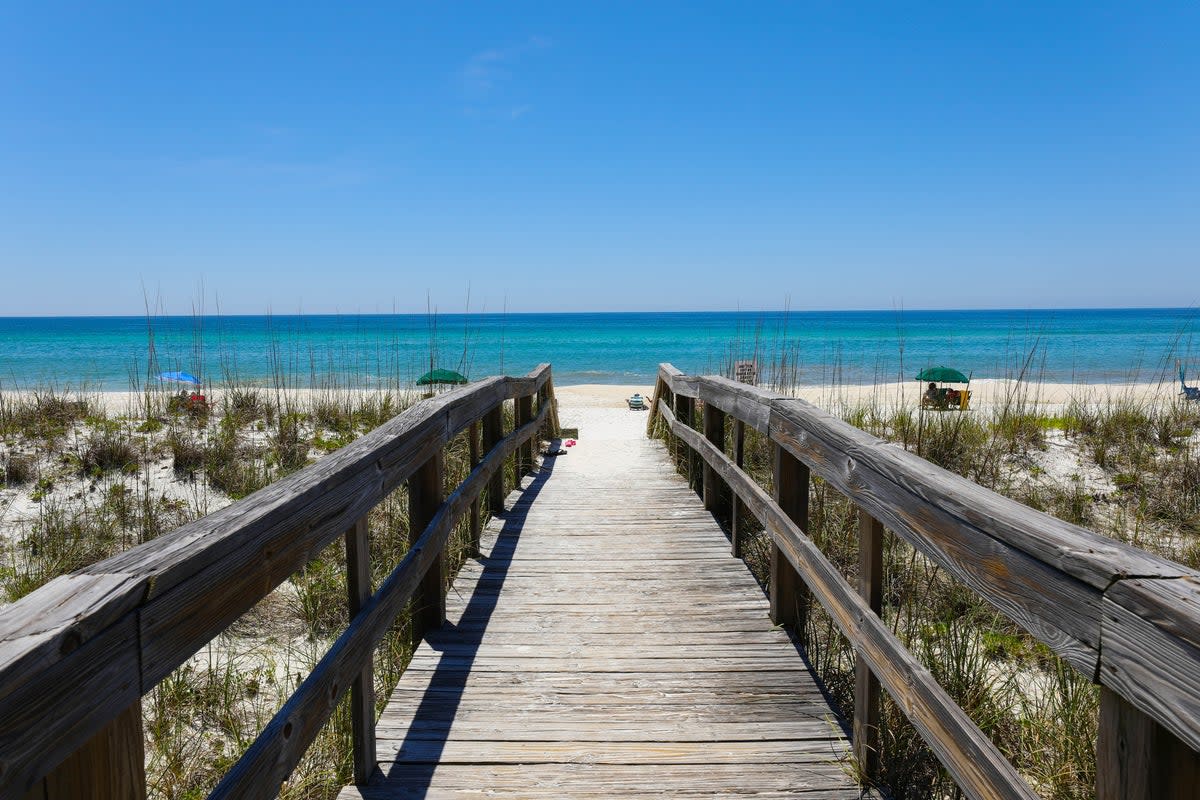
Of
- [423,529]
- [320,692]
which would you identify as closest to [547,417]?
[423,529]

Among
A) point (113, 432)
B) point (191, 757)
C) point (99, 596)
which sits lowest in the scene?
point (191, 757)

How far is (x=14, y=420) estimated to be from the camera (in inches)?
336

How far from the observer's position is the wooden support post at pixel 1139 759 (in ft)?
3.65

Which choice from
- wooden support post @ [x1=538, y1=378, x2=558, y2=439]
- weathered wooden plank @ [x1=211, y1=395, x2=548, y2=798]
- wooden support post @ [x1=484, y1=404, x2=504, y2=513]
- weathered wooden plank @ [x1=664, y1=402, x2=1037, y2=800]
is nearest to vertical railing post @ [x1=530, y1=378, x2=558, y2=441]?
wooden support post @ [x1=538, y1=378, x2=558, y2=439]

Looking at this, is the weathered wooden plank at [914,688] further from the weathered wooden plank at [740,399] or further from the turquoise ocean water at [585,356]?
the turquoise ocean water at [585,356]

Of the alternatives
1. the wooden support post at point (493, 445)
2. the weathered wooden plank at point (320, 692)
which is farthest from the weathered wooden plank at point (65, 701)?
the wooden support post at point (493, 445)

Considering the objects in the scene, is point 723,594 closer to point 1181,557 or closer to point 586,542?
point 586,542

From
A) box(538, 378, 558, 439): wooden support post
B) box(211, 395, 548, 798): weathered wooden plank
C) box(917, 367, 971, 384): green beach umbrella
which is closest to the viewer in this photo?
box(211, 395, 548, 798): weathered wooden plank

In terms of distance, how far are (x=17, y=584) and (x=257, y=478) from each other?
2.47 meters

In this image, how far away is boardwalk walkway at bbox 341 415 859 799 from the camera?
7.67ft

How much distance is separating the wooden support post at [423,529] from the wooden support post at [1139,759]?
249cm

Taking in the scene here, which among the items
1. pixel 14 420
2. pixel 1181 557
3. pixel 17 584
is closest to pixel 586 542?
pixel 17 584

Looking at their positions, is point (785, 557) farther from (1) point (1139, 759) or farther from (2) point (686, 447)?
(2) point (686, 447)

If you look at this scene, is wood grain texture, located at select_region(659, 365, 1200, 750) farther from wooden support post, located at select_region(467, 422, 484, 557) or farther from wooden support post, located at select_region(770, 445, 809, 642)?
wooden support post, located at select_region(467, 422, 484, 557)
